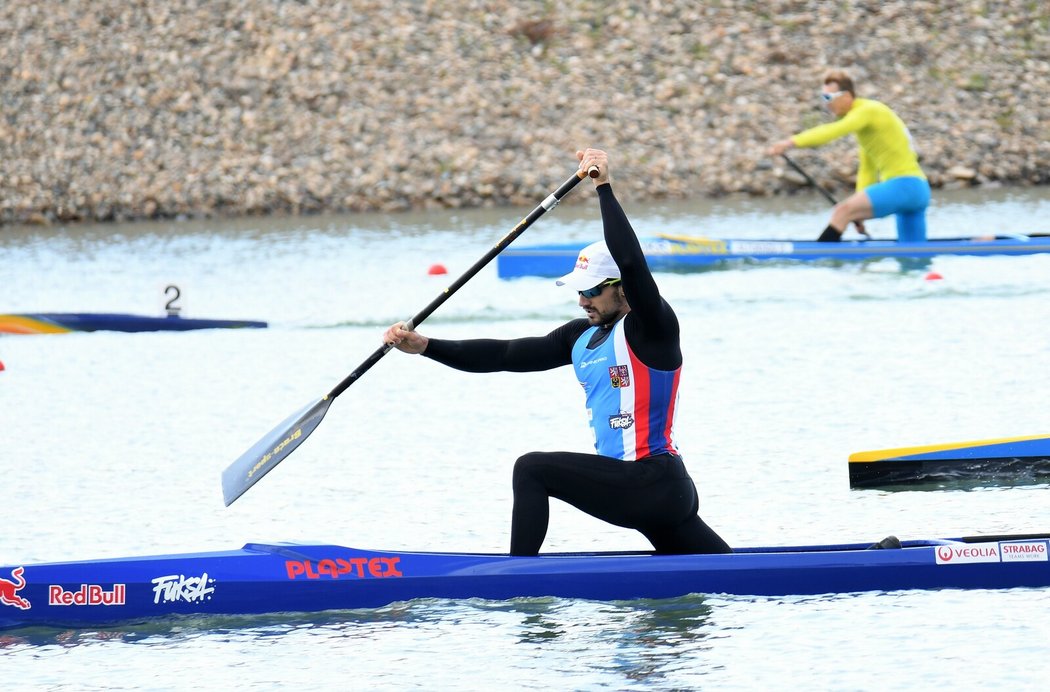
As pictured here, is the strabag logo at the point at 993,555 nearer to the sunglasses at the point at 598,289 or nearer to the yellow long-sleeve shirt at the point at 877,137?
the sunglasses at the point at 598,289

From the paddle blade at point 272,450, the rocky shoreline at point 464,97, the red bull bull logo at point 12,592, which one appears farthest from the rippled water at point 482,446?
the rocky shoreline at point 464,97

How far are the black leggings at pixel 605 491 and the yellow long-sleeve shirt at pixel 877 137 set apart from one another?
350 inches

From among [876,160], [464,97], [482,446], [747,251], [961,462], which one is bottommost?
[961,462]

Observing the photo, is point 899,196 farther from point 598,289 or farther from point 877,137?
point 598,289

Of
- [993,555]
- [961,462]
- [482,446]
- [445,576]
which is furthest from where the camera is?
[482,446]

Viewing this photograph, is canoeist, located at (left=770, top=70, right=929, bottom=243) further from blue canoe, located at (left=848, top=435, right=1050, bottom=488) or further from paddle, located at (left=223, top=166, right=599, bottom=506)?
paddle, located at (left=223, top=166, right=599, bottom=506)

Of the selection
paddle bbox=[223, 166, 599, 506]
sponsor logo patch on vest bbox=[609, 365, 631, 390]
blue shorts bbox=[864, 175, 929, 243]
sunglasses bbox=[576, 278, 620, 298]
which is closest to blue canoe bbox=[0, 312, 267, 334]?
blue shorts bbox=[864, 175, 929, 243]

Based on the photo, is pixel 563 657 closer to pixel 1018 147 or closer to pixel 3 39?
pixel 1018 147

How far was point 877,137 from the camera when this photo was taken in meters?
15.1

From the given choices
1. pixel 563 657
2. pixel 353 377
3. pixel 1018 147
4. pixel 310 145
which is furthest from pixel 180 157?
pixel 563 657

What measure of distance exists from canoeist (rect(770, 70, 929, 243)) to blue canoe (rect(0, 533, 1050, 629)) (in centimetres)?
861

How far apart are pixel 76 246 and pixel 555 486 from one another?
57.2ft

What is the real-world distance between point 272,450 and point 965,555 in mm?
3049

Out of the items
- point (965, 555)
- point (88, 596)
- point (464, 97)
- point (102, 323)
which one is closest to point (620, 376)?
point (965, 555)
